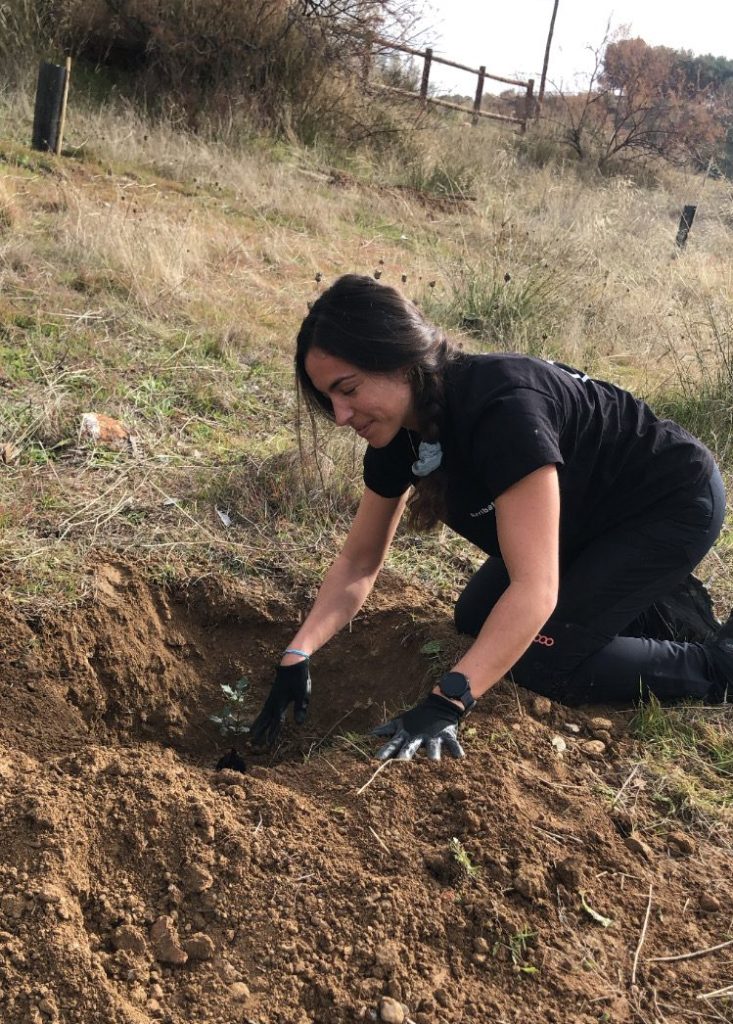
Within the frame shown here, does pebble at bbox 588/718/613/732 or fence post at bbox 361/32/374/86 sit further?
fence post at bbox 361/32/374/86

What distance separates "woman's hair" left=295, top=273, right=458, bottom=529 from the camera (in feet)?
7.01

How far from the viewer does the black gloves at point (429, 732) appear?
7.14ft

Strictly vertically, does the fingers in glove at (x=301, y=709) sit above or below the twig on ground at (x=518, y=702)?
below

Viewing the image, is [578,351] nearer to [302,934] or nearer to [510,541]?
[510,541]

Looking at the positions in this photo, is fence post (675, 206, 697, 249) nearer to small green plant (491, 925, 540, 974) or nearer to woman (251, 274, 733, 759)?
woman (251, 274, 733, 759)

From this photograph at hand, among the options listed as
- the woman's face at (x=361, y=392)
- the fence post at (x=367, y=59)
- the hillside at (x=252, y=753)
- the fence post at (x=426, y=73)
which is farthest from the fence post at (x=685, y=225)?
the woman's face at (x=361, y=392)

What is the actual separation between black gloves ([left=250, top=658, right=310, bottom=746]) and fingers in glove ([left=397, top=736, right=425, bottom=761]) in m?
0.47

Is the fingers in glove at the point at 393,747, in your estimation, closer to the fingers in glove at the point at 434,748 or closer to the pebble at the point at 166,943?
the fingers in glove at the point at 434,748

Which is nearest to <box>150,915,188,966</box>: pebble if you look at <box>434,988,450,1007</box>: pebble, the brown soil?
the brown soil

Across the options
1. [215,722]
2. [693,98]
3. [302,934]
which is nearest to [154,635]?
[215,722]

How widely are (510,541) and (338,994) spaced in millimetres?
1023

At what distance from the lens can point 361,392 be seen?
2188 mm

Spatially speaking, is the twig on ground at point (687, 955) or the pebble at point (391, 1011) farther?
the twig on ground at point (687, 955)

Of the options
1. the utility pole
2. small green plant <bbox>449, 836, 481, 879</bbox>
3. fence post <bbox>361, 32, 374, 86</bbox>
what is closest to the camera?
small green plant <bbox>449, 836, 481, 879</bbox>
